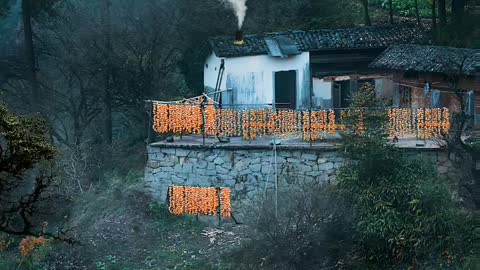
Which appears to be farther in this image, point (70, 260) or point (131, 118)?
point (131, 118)

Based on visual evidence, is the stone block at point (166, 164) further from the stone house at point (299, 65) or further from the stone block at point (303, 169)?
the stone house at point (299, 65)

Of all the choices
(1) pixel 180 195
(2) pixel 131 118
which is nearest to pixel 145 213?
(1) pixel 180 195

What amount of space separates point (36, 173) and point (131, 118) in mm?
6198

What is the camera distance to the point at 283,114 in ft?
60.5

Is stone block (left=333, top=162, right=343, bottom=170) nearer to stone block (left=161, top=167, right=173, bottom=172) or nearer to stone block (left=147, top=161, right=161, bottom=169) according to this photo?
stone block (left=161, top=167, right=173, bottom=172)

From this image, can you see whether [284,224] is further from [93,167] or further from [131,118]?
[131,118]

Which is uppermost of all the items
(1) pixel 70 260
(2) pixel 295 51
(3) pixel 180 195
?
(2) pixel 295 51

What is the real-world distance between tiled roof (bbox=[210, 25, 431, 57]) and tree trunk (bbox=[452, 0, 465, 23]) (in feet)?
4.09

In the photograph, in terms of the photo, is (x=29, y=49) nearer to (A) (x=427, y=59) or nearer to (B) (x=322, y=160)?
(B) (x=322, y=160)

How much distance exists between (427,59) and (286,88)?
4.53m

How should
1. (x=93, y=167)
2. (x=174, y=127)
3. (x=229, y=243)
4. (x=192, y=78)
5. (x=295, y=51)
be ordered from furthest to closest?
1. (x=192, y=78)
2. (x=295, y=51)
3. (x=93, y=167)
4. (x=174, y=127)
5. (x=229, y=243)

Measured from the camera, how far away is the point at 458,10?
2688 cm

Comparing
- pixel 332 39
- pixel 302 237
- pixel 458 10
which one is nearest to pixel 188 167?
pixel 302 237

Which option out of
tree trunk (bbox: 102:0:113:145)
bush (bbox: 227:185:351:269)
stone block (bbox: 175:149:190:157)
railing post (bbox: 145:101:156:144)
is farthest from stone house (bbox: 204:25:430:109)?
bush (bbox: 227:185:351:269)
